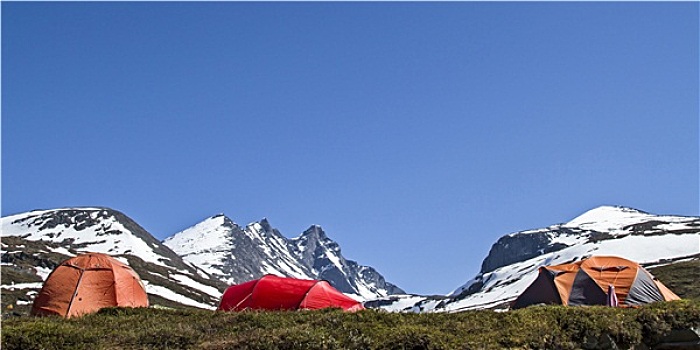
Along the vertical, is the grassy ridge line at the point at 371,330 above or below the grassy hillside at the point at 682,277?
below

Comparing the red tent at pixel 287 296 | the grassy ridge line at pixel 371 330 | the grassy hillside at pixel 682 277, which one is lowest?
the grassy ridge line at pixel 371 330

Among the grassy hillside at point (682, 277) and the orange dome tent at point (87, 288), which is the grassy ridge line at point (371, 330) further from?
the grassy hillside at point (682, 277)

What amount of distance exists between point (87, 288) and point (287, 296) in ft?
32.4

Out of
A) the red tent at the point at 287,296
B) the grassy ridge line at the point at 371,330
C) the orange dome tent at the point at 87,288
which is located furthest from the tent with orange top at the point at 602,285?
the orange dome tent at the point at 87,288

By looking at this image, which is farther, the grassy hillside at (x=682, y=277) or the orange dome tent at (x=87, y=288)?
the grassy hillside at (x=682, y=277)

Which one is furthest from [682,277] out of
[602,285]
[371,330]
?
[371,330]

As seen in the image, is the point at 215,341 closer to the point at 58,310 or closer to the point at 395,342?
the point at 395,342

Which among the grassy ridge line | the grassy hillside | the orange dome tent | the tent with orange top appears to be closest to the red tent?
the orange dome tent

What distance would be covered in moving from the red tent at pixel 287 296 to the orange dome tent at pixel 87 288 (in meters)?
5.30

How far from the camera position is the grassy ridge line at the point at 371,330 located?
13055 mm

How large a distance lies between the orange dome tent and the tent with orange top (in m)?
20.5

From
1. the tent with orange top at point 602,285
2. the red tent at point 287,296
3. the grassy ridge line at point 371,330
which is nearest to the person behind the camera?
the grassy ridge line at point 371,330

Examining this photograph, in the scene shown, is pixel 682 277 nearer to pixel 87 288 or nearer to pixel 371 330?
pixel 87 288

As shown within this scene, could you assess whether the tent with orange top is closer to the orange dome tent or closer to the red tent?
the red tent
